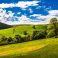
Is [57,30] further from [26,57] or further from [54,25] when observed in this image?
[26,57]

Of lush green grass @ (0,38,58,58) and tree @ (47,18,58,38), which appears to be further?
tree @ (47,18,58,38)

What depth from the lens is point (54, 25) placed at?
145 meters

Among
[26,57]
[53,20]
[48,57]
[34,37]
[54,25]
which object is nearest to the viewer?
[48,57]

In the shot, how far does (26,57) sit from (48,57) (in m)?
5.56

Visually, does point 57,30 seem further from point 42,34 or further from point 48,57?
point 48,57

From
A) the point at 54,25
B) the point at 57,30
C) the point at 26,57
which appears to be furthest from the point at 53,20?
the point at 26,57

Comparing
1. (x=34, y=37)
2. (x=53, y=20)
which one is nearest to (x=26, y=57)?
(x=34, y=37)

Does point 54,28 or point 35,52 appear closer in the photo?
point 35,52

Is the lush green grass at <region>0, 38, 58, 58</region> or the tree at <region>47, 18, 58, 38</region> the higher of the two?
the tree at <region>47, 18, 58, 38</region>

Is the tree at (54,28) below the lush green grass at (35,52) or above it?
above

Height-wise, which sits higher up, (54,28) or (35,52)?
(54,28)

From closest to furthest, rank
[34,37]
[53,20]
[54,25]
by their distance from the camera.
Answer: [34,37] → [54,25] → [53,20]

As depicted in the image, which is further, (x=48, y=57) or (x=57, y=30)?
(x=57, y=30)

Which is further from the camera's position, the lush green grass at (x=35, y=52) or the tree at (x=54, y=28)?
the tree at (x=54, y=28)
